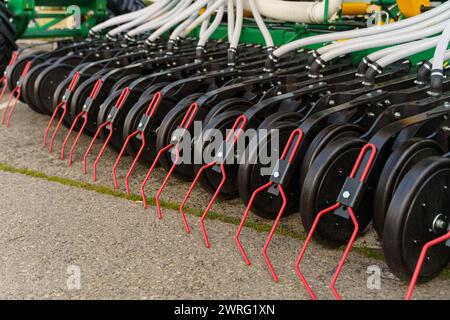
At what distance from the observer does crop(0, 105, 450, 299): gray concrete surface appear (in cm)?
246

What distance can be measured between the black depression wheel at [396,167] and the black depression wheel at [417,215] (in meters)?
0.15

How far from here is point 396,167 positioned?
8.00 ft

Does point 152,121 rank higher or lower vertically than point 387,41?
lower

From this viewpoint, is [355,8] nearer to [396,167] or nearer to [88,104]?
[88,104]

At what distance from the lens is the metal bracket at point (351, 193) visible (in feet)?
7.77

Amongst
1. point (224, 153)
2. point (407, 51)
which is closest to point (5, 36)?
point (224, 153)

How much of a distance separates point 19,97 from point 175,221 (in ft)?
8.23

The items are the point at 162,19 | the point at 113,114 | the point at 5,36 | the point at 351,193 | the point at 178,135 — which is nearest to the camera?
the point at 351,193

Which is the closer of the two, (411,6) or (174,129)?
(174,129)

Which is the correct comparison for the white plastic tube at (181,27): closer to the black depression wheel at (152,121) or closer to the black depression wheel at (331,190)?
the black depression wheel at (152,121)

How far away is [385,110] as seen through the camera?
2871 millimetres

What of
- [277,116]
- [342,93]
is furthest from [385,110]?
[277,116]

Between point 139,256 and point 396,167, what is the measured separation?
1218 mm

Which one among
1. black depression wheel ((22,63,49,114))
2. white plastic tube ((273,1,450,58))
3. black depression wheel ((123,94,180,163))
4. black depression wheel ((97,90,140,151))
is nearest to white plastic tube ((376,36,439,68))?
white plastic tube ((273,1,450,58))
